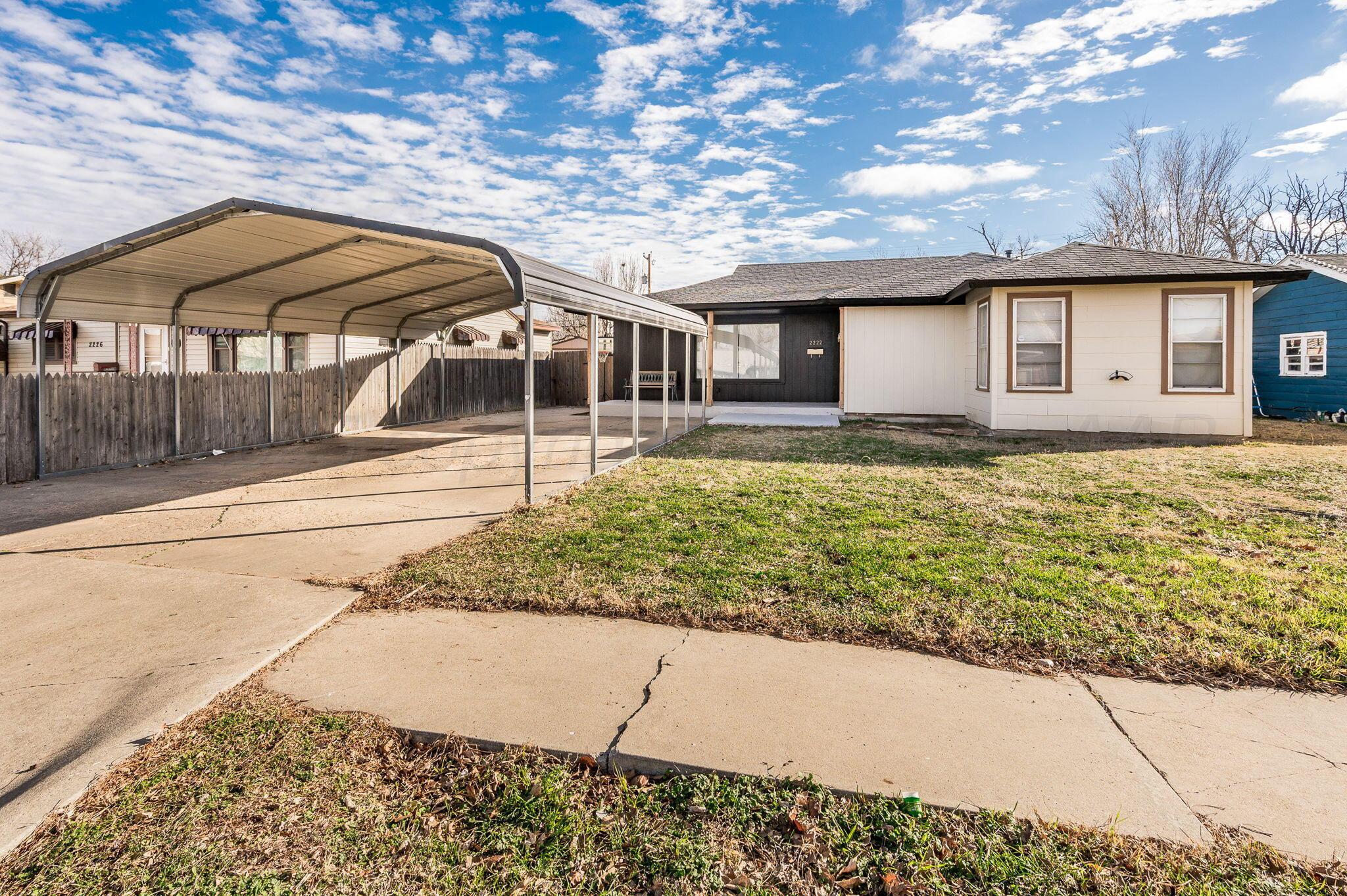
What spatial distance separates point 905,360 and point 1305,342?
9086 millimetres

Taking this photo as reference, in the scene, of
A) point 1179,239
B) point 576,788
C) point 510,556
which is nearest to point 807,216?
point 1179,239

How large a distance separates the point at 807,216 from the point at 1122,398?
21454mm

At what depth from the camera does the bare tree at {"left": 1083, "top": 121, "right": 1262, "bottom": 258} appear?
90.3 ft

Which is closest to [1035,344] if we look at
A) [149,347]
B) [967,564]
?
[967,564]

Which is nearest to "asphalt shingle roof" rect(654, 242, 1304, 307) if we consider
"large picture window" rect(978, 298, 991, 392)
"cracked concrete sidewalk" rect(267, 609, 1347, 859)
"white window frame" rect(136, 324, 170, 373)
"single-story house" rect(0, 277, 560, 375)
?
"large picture window" rect(978, 298, 991, 392)

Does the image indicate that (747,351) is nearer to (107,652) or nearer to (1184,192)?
(107,652)

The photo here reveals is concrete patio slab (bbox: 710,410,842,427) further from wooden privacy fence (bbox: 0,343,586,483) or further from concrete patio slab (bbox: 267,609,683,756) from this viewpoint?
concrete patio slab (bbox: 267,609,683,756)

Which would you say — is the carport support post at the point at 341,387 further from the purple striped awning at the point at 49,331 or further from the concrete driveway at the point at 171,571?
the purple striped awning at the point at 49,331

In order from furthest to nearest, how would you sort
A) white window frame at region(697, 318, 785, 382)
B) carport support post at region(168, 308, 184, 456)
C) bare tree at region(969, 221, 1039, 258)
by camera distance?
bare tree at region(969, 221, 1039, 258) < white window frame at region(697, 318, 785, 382) < carport support post at region(168, 308, 184, 456)

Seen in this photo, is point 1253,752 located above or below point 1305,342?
below

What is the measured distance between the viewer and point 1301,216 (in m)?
29.0

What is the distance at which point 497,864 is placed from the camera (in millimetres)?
1887

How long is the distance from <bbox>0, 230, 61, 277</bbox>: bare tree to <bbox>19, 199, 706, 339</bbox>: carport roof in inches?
1792

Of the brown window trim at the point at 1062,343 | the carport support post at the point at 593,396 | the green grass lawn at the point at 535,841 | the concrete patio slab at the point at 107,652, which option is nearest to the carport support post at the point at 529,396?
the carport support post at the point at 593,396
